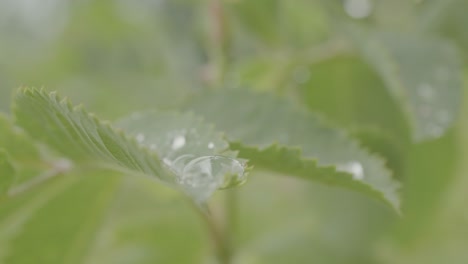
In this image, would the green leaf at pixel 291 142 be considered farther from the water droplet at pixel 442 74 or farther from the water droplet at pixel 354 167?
the water droplet at pixel 442 74

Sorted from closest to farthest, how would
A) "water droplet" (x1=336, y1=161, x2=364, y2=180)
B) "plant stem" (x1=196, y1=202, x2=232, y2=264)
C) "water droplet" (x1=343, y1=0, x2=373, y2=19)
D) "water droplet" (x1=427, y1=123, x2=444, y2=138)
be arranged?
1. "water droplet" (x1=336, y1=161, x2=364, y2=180)
2. "water droplet" (x1=427, y1=123, x2=444, y2=138)
3. "plant stem" (x1=196, y1=202, x2=232, y2=264)
4. "water droplet" (x1=343, y1=0, x2=373, y2=19)

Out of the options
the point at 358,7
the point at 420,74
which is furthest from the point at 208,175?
the point at 358,7

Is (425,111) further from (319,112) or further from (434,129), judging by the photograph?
(319,112)

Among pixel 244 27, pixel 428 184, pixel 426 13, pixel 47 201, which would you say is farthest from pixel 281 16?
pixel 47 201

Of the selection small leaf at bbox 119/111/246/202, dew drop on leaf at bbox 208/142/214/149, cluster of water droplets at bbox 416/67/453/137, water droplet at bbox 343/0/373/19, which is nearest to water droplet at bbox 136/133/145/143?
small leaf at bbox 119/111/246/202

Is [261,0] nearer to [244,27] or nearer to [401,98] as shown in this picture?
[244,27]

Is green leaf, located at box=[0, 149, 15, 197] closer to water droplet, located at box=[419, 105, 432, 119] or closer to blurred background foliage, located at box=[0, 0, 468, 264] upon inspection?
blurred background foliage, located at box=[0, 0, 468, 264]
